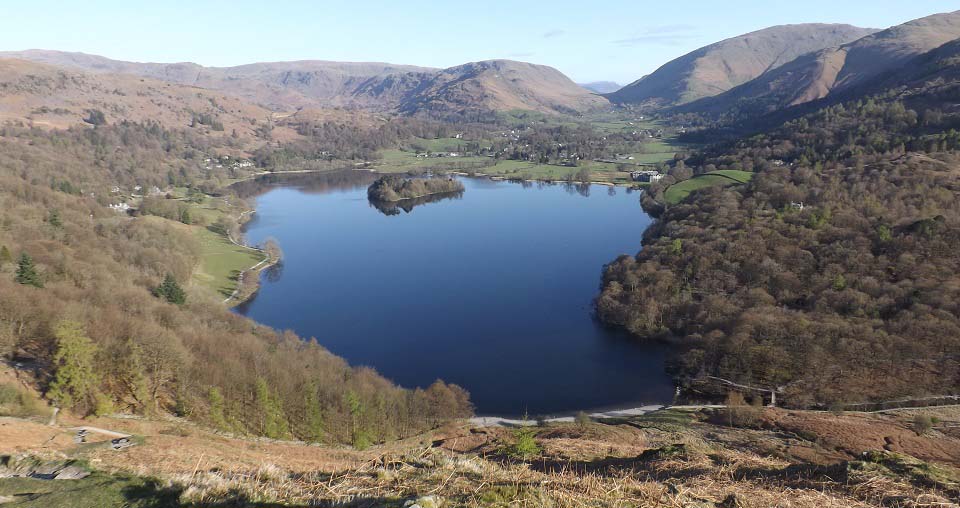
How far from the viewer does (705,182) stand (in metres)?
78.2

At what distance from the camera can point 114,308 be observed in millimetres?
25453

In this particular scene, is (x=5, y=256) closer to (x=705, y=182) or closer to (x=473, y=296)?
(x=473, y=296)

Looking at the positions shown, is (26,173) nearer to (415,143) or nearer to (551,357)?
(551,357)

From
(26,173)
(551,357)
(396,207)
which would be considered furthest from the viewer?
(396,207)

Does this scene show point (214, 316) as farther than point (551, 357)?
No

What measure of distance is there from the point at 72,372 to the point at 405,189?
9121cm

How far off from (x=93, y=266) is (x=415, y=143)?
160023 mm

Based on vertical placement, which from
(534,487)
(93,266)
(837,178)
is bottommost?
(93,266)

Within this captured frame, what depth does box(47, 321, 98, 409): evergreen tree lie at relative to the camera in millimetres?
17234

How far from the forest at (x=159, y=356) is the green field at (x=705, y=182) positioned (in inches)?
2317

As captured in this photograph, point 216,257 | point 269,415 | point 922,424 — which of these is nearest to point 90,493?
point 269,415

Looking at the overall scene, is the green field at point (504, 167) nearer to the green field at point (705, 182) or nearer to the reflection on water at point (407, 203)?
the reflection on water at point (407, 203)

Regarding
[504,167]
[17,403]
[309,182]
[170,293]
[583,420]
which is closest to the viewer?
[17,403]

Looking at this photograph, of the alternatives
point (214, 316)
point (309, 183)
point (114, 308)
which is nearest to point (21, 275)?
point (114, 308)
